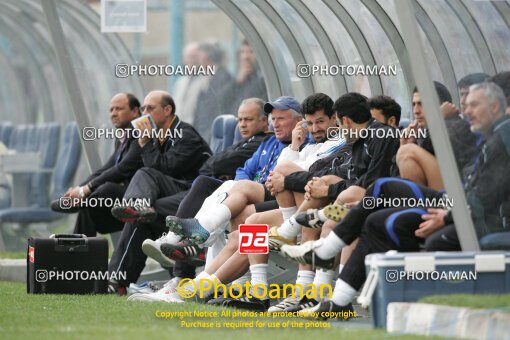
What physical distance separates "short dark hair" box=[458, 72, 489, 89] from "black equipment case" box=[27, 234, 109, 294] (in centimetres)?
446

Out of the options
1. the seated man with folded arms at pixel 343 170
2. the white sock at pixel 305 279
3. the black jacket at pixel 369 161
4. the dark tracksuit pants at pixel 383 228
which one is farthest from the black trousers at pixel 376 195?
the white sock at pixel 305 279

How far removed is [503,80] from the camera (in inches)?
384

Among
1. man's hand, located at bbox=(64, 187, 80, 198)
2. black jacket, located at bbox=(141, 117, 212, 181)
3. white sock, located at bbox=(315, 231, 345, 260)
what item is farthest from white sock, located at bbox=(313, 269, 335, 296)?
man's hand, located at bbox=(64, 187, 80, 198)

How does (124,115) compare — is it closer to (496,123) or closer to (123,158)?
(123,158)

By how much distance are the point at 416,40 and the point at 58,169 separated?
43.8 ft

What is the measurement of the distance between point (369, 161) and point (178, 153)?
3425 mm

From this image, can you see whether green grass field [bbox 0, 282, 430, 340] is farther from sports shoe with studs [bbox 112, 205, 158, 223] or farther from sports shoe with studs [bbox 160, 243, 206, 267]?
sports shoe with studs [bbox 112, 205, 158, 223]

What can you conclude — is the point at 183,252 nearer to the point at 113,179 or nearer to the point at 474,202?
the point at 113,179

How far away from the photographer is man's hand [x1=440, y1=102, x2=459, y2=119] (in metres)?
9.83

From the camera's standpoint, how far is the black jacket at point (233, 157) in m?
13.5

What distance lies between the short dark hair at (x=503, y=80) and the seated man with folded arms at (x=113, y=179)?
17.8 ft

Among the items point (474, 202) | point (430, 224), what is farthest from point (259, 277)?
point (474, 202)

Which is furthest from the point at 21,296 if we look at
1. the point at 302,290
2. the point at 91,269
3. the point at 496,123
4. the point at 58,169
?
the point at 58,169

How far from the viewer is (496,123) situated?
962 centimetres
